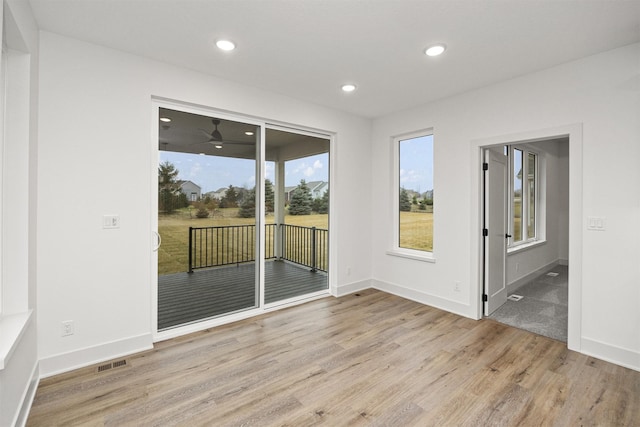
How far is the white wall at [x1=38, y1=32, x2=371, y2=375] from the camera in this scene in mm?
2439

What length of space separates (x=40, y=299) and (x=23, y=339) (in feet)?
1.69

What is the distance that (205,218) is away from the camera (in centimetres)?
337

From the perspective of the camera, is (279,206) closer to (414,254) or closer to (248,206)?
(248,206)

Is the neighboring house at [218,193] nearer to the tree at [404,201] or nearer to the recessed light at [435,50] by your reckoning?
the recessed light at [435,50]

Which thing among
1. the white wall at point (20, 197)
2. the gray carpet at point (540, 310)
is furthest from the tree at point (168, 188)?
the gray carpet at point (540, 310)

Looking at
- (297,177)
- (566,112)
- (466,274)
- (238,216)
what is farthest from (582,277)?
(238,216)

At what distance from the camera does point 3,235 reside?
79.3 inches

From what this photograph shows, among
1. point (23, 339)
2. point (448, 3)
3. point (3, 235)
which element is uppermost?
point (448, 3)

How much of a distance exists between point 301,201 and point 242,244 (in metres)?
1.09

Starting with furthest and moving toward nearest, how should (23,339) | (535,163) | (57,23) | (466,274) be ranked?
1. (535,163)
2. (466,274)
3. (57,23)
4. (23,339)

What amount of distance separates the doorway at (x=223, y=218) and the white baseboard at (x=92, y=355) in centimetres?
24

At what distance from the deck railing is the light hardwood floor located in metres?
0.78

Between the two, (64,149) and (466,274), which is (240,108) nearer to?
(64,149)

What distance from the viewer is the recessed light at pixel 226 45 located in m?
2.59
